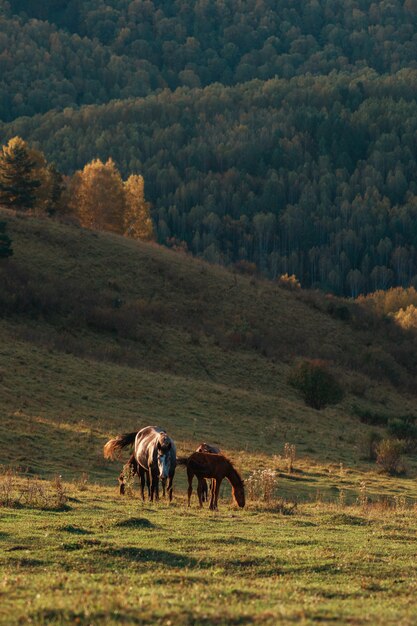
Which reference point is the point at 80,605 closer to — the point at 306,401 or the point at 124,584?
the point at 124,584

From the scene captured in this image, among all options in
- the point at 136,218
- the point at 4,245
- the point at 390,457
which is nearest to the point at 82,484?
the point at 390,457

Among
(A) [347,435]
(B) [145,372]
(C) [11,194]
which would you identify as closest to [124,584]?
(A) [347,435]

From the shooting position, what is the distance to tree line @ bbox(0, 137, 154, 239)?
97312mm

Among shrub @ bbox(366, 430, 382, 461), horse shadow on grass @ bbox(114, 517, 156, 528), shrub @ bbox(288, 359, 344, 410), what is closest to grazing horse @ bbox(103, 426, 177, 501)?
horse shadow on grass @ bbox(114, 517, 156, 528)

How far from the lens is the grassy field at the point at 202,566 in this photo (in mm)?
11031

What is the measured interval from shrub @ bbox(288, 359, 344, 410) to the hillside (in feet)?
3.63

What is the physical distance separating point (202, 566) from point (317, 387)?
48.7 metres

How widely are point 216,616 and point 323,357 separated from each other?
234ft

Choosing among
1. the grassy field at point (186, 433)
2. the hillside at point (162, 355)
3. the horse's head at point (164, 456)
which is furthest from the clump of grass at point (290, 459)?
the horse's head at point (164, 456)

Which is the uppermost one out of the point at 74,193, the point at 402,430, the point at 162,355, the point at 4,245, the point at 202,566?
the point at 74,193

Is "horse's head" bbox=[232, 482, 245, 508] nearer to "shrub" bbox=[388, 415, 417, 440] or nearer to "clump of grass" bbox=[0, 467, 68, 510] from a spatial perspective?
"clump of grass" bbox=[0, 467, 68, 510]

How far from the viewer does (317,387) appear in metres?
63.9

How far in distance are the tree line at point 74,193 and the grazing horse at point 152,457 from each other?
7175 centimetres

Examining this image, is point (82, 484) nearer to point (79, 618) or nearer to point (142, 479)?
point (142, 479)
